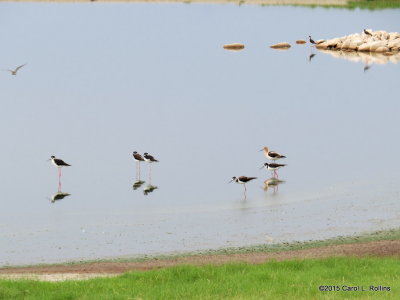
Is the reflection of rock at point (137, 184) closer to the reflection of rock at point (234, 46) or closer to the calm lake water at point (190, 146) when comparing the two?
the calm lake water at point (190, 146)

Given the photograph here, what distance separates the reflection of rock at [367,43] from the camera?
262 ft

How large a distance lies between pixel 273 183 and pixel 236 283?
1705 cm

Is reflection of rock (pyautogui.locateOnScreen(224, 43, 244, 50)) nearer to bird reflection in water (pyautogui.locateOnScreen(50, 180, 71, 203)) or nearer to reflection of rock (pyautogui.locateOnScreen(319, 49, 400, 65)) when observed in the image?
reflection of rock (pyautogui.locateOnScreen(319, 49, 400, 65))

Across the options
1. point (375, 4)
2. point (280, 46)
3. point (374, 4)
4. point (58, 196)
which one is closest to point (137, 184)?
point (58, 196)

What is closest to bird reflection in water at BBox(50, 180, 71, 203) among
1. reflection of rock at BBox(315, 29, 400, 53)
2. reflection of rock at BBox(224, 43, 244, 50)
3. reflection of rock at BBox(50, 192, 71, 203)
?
reflection of rock at BBox(50, 192, 71, 203)

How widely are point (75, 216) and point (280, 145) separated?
13065 millimetres

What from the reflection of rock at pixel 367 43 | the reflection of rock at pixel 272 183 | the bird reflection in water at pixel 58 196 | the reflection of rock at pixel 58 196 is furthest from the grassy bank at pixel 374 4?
the reflection of rock at pixel 58 196

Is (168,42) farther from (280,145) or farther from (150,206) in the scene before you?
(150,206)

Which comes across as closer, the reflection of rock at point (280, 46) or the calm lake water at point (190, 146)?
the calm lake water at point (190, 146)

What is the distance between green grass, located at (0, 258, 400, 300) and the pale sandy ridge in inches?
A: 74.3

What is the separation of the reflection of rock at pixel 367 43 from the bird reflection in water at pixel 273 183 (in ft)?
141

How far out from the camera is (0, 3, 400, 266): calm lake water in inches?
1245

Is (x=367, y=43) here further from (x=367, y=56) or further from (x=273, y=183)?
(x=273, y=183)

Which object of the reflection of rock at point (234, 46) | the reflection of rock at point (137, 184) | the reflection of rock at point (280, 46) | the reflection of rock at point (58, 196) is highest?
the reflection of rock at point (280, 46)
